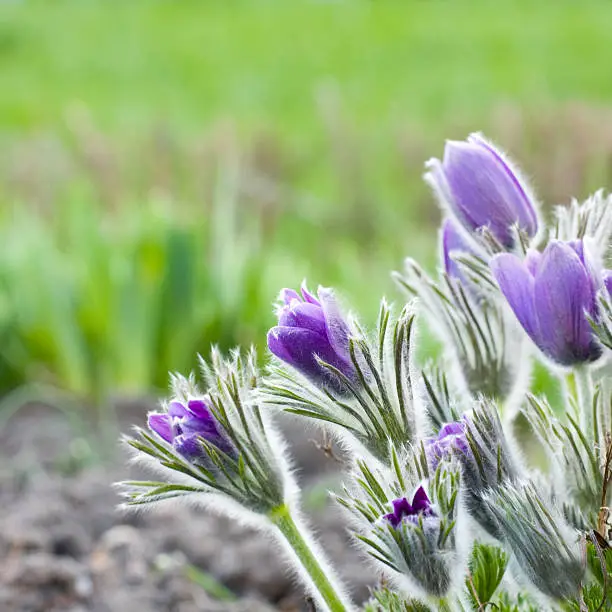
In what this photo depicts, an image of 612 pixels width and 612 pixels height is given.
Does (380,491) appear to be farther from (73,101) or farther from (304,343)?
(73,101)

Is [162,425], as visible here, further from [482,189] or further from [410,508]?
[482,189]

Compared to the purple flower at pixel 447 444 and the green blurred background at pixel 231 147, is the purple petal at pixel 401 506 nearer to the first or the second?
the purple flower at pixel 447 444

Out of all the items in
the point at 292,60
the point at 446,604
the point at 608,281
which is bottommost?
the point at 446,604

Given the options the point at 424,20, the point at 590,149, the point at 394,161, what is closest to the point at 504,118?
the point at 590,149

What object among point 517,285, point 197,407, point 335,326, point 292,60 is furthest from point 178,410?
point 292,60

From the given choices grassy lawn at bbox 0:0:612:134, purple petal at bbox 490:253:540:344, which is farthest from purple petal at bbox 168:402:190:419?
grassy lawn at bbox 0:0:612:134

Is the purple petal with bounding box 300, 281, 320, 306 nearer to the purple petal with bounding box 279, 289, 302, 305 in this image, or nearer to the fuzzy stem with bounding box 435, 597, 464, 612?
the purple petal with bounding box 279, 289, 302, 305

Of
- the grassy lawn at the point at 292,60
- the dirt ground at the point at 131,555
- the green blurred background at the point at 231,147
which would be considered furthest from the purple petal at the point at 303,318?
the grassy lawn at the point at 292,60
